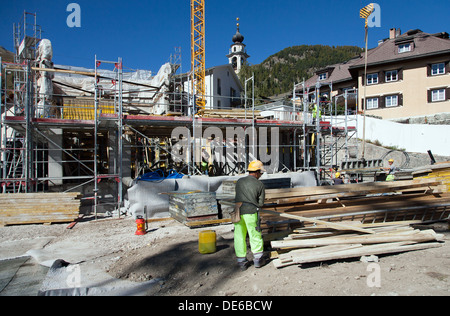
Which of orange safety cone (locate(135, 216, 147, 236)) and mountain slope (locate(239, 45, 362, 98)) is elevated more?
mountain slope (locate(239, 45, 362, 98))

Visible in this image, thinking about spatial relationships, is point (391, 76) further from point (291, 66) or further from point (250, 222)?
point (291, 66)

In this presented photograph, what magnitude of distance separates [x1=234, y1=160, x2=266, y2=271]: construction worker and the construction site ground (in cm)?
24

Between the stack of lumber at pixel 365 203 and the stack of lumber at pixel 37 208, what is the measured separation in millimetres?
7130

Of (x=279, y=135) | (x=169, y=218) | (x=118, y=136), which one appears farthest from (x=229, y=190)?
(x=279, y=135)

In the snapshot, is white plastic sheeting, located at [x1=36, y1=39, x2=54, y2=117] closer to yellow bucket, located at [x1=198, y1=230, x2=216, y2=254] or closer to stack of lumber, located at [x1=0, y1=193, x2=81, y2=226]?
stack of lumber, located at [x1=0, y1=193, x2=81, y2=226]

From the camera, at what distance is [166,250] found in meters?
6.51

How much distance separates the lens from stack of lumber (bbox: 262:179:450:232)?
6383 millimetres

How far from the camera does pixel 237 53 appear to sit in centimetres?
7788

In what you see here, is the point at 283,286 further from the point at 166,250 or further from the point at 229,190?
the point at 229,190

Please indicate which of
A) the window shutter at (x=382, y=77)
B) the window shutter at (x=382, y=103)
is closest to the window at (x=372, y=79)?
the window shutter at (x=382, y=77)

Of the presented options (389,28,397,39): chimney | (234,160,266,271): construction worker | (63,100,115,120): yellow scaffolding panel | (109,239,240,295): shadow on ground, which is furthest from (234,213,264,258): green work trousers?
(389,28,397,39): chimney

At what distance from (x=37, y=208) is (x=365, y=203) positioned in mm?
9703

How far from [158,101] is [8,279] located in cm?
1345

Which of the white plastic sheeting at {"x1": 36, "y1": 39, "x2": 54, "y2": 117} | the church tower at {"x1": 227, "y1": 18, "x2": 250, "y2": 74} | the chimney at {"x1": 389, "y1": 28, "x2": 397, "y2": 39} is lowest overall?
the white plastic sheeting at {"x1": 36, "y1": 39, "x2": 54, "y2": 117}
